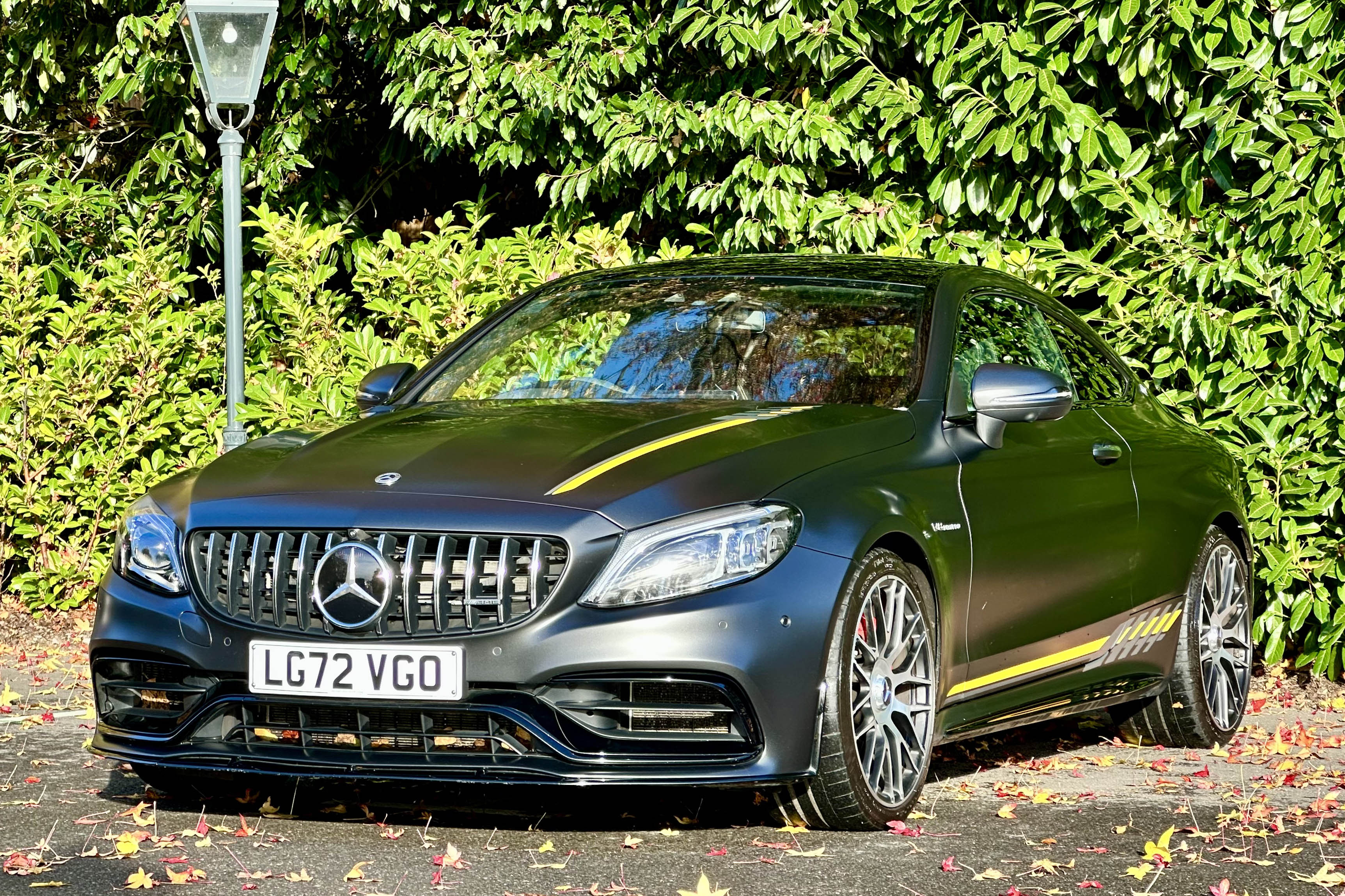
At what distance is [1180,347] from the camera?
8.21m

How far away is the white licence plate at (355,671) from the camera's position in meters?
4.48

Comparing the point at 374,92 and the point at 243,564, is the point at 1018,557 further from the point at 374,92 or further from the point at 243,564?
the point at 374,92

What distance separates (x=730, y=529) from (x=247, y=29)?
4.29m

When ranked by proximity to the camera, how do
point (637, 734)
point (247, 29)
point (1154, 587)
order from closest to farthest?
1. point (637, 734)
2. point (1154, 587)
3. point (247, 29)

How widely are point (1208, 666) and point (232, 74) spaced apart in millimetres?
4443

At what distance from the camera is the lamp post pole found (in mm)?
7770

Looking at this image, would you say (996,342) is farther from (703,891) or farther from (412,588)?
(703,891)

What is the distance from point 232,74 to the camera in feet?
26.3

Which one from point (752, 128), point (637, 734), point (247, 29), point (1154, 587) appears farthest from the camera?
point (752, 128)

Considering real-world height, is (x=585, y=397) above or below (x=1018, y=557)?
above

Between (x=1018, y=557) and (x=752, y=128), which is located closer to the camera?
(x=1018, y=557)

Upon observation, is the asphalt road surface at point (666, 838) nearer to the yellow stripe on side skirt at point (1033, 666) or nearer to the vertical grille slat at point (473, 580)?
the yellow stripe on side skirt at point (1033, 666)

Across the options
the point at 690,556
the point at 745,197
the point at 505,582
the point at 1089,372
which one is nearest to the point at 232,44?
the point at 745,197

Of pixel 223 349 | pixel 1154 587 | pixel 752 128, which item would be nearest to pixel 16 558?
pixel 223 349
